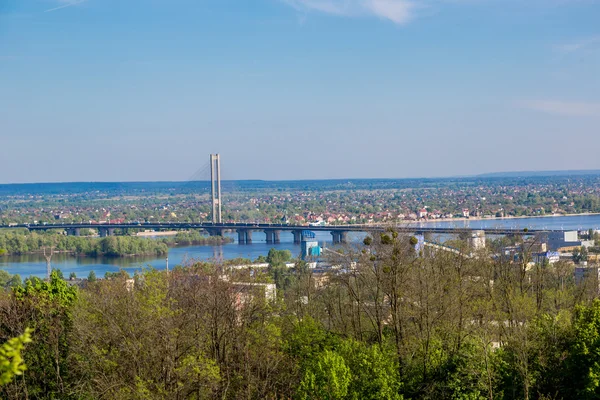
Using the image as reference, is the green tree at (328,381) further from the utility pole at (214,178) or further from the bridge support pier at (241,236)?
the utility pole at (214,178)

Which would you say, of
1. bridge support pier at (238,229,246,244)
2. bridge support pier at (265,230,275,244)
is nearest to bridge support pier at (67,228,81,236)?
bridge support pier at (238,229,246,244)

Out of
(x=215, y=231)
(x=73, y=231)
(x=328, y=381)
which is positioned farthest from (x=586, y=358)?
(x=73, y=231)

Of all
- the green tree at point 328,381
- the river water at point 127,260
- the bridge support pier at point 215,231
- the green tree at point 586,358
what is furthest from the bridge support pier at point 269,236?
the green tree at point 328,381

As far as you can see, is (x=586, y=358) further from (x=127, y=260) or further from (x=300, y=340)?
(x=127, y=260)

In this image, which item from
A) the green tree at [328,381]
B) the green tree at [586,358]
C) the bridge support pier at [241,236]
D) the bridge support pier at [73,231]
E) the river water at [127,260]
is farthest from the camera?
the bridge support pier at [73,231]

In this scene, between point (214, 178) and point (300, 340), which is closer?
point (300, 340)

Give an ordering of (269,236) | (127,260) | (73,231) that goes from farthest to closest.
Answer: (73,231), (269,236), (127,260)

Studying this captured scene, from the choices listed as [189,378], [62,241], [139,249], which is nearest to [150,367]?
[189,378]

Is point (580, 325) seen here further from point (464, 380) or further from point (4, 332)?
point (4, 332)
